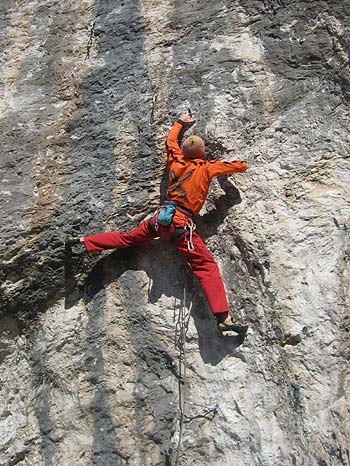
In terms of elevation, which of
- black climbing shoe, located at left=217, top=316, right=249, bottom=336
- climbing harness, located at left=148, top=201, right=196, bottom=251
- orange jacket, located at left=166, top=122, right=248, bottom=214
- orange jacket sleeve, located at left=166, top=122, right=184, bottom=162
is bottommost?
black climbing shoe, located at left=217, top=316, right=249, bottom=336

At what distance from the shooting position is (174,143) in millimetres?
4914

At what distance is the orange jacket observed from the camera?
4621mm

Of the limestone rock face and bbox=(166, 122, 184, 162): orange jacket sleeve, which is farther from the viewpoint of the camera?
bbox=(166, 122, 184, 162): orange jacket sleeve

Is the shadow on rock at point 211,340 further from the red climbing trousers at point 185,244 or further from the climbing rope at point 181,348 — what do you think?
the red climbing trousers at point 185,244

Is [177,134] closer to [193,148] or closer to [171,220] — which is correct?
[193,148]

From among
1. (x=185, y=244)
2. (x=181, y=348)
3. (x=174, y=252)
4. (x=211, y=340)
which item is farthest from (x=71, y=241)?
(x=211, y=340)

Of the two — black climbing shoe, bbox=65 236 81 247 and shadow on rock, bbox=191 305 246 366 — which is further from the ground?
black climbing shoe, bbox=65 236 81 247

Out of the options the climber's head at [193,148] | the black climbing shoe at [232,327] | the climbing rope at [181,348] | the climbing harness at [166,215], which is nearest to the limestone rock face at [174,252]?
the climbing rope at [181,348]

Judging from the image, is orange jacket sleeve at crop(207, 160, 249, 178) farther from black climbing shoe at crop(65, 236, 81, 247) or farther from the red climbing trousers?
black climbing shoe at crop(65, 236, 81, 247)

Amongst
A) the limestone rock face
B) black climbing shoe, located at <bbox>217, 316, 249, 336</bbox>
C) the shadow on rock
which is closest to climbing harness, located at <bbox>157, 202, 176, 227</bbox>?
the limestone rock face

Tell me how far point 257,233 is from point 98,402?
5.71 feet

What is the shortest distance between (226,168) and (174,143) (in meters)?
0.55

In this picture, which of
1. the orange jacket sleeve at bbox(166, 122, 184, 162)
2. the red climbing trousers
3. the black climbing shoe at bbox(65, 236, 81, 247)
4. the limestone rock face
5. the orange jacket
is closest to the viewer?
the limestone rock face

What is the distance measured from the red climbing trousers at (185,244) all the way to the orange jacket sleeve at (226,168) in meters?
0.42
